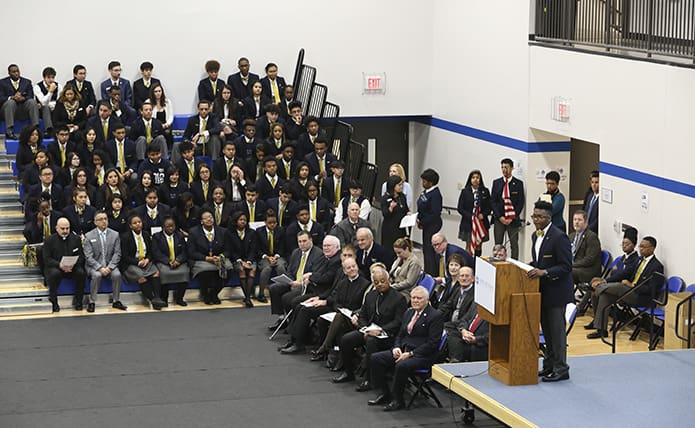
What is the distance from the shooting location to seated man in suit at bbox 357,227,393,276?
44.0 feet

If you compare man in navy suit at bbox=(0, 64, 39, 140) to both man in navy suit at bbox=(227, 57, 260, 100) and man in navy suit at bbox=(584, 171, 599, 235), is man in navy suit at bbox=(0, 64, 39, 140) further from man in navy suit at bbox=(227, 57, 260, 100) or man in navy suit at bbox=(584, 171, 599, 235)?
man in navy suit at bbox=(584, 171, 599, 235)

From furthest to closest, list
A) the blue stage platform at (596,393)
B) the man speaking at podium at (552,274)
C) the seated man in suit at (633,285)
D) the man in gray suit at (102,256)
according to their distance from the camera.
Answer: the man in gray suit at (102,256) < the seated man in suit at (633,285) < the man speaking at podium at (552,274) < the blue stage platform at (596,393)

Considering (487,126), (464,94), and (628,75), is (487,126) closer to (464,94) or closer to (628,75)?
(464,94)

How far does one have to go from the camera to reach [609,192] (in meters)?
14.1

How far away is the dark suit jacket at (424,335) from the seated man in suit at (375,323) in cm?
33

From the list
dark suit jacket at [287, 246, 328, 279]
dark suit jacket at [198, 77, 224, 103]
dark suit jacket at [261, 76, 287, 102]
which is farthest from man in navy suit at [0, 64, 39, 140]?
dark suit jacket at [287, 246, 328, 279]

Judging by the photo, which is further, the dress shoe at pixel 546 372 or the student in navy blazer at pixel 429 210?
the student in navy blazer at pixel 429 210

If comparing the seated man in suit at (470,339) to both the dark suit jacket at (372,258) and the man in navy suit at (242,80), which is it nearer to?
the dark suit jacket at (372,258)

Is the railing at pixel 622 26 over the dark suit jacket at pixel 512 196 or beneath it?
over

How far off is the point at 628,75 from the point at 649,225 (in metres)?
1.80

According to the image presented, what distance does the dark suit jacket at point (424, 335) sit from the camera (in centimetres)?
1072

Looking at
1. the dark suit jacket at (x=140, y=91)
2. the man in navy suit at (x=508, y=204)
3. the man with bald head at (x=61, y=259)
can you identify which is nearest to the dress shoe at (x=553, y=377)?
the man in navy suit at (x=508, y=204)

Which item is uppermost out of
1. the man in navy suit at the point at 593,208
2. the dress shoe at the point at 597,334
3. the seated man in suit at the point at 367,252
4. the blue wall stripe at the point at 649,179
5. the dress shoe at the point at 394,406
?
the blue wall stripe at the point at 649,179

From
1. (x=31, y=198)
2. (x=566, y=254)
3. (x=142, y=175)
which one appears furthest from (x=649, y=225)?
(x=31, y=198)
